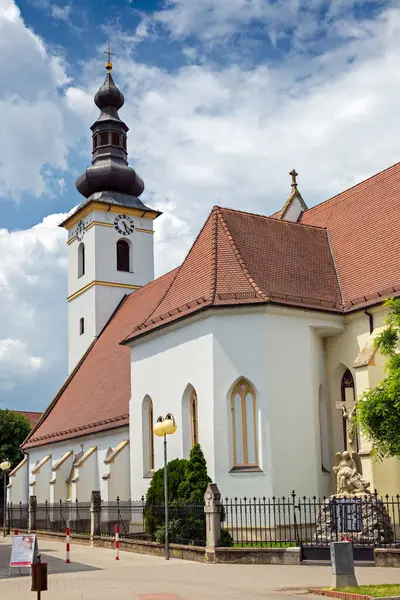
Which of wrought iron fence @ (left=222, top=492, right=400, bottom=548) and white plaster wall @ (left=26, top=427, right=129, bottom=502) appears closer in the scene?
wrought iron fence @ (left=222, top=492, right=400, bottom=548)

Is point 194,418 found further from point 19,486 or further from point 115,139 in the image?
point 115,139

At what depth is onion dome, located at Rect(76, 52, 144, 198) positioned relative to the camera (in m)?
45.5

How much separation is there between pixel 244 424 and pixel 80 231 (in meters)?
25.3

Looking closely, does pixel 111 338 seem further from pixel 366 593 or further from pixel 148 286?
pixel 366 593

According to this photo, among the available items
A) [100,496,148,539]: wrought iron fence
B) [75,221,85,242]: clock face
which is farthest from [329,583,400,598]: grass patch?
[75,221,85,242]: clock face

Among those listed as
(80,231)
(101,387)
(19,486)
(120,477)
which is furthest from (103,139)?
(120,477)

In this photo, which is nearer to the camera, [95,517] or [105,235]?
[95,517]

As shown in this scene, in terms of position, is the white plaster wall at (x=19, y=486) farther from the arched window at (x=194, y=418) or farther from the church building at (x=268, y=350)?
the arched window at (x=194, y=418)

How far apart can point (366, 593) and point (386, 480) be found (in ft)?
32.4

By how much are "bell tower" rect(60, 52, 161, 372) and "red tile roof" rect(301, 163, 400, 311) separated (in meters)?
16.5

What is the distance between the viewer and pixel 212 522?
62.0ft

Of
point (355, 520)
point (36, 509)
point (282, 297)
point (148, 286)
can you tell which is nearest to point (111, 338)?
point (148, 286)

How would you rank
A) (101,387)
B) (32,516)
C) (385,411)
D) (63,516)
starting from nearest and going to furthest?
(385,411) < (63,516) < (32,516) < (101,387)

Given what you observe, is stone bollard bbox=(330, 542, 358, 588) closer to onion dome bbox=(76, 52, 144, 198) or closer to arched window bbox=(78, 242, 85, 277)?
arched window bbox=(78, 242, 85, 277)
